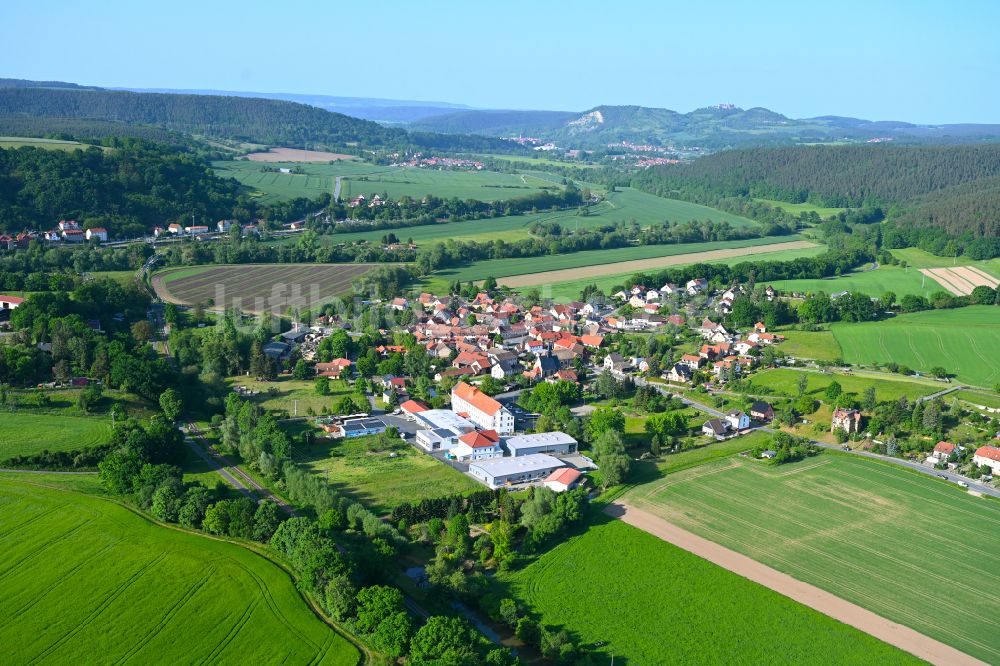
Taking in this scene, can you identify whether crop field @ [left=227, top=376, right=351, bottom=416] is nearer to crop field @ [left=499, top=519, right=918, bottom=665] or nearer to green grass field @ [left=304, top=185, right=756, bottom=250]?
crop field @ [left=499, top=519, right=918, bottom=665]

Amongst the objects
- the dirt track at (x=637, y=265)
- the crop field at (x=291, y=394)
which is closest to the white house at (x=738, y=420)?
the crop field at (x=291, y=394)

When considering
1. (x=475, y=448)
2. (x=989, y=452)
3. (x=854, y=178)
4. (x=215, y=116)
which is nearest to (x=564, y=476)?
(x=475, y=448)

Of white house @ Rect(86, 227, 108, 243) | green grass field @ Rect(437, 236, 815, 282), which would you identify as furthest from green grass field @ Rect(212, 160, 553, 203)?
green grass field @ Rect(437, 236, 815, 282)

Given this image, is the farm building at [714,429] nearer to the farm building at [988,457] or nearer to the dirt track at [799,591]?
the dirt track at [799,591]

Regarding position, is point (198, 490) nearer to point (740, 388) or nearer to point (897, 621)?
point (897, 621)

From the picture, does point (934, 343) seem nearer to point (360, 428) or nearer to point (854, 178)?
point (360, 428)

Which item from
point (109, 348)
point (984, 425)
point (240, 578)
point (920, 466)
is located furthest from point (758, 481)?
point (109, 348)
